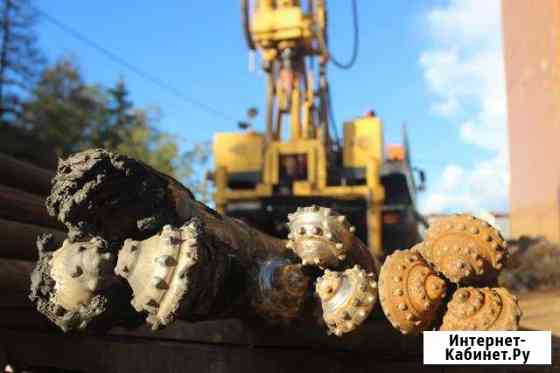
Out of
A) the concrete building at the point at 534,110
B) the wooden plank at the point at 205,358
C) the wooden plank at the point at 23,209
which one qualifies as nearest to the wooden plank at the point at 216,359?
the wooden plank at the point at 205,358

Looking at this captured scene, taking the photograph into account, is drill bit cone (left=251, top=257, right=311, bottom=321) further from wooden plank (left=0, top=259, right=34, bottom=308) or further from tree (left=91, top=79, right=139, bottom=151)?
tree (left=91, top=79, right=139, bottom=151)

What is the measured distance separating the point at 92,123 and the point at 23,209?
2687 cm

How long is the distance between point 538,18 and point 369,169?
122 inches

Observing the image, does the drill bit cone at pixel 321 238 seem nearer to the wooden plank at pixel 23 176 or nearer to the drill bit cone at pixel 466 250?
the drill bit cone at pixel 466 250

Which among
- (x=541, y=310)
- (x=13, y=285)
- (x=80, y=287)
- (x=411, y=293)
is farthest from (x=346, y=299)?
(x=541, y=310)

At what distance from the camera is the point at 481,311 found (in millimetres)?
1690

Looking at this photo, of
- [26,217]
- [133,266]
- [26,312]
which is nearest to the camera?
[133,266]

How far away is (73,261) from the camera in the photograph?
1600mm

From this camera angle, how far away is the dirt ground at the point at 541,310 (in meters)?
4.04

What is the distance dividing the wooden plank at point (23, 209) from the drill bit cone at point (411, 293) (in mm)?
1860

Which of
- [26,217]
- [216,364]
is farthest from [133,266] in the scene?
[26,217]

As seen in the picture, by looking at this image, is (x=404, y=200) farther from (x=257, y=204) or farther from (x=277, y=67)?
(x=277, y=67)

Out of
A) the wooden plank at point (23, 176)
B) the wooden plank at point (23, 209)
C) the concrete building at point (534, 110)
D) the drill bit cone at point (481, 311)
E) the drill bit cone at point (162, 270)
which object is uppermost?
the concrete building at point (534, 110)

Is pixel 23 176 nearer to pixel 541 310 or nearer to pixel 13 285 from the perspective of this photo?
pixel 13 285
